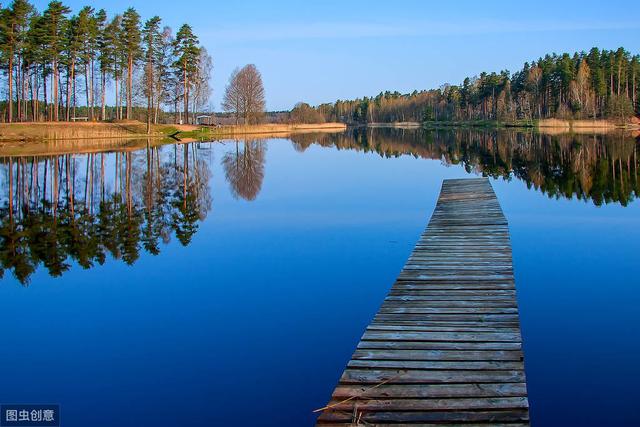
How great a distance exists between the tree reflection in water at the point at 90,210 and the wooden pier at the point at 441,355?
5225 mm

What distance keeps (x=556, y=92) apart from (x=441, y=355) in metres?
90.8

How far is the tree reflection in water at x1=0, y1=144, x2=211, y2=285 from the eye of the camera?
33.3 ft

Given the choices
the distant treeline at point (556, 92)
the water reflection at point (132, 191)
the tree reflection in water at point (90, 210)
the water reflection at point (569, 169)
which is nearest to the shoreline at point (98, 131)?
the water reflection at point (132, 191)

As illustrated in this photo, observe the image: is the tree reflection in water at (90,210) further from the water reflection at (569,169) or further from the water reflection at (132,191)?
the water reflection at (569,169)

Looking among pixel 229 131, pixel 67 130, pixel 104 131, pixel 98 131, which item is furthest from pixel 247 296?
pixel 229 131

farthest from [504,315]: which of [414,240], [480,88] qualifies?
[480,88]

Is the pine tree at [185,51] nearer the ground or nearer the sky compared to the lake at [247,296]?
nearer the sky

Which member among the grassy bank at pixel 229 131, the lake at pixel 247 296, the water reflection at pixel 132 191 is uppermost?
the grassy bank at pixel 229 131

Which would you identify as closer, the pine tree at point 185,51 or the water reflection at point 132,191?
the water reflection at point 132,191

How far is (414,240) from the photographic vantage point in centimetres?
1186

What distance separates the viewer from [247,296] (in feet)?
26.6

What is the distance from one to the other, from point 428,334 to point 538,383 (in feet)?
3.52

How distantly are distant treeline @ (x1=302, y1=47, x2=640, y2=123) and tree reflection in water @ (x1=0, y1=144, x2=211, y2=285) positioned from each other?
66843mm

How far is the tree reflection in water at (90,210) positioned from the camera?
10164mm
